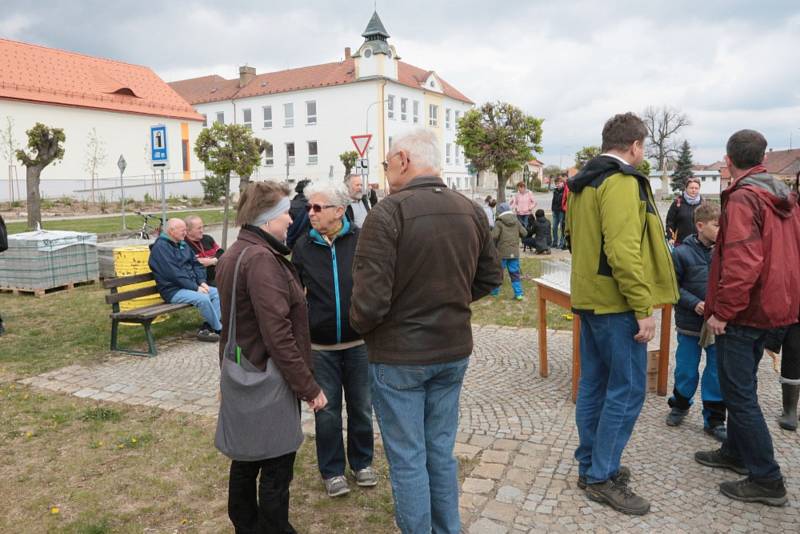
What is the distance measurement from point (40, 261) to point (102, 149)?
34804 mm

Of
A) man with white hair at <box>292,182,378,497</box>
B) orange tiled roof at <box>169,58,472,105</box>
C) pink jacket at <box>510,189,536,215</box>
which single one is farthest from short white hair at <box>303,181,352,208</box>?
orange tiled roof at <box>169,58,472,105</box>

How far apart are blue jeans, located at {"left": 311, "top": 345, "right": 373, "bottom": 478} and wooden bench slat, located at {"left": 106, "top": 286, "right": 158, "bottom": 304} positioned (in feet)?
13.5

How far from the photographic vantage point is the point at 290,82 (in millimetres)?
55000

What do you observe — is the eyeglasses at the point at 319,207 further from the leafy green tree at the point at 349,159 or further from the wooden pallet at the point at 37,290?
the leafy green tree at the point at 349,159

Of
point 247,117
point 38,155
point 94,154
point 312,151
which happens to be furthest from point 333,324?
point 247,117

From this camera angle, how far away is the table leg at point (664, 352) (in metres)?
5.33

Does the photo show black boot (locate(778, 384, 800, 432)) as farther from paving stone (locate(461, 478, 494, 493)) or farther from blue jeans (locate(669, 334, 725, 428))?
paving stone (locate(461, 478, 494, 493))

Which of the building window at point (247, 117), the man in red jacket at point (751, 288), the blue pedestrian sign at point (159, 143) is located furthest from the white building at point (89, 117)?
the man in red jacket at point (751, 288)

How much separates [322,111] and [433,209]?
2065 inches

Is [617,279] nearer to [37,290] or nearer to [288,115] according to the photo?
[37,290]

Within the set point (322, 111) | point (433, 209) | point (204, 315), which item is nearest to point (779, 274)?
point (433, 209)

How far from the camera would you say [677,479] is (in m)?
3.97

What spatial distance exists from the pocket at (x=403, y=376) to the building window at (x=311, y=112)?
174ft

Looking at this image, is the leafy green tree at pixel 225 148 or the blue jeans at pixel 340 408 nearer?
the blue jeans at pixel 340 408
